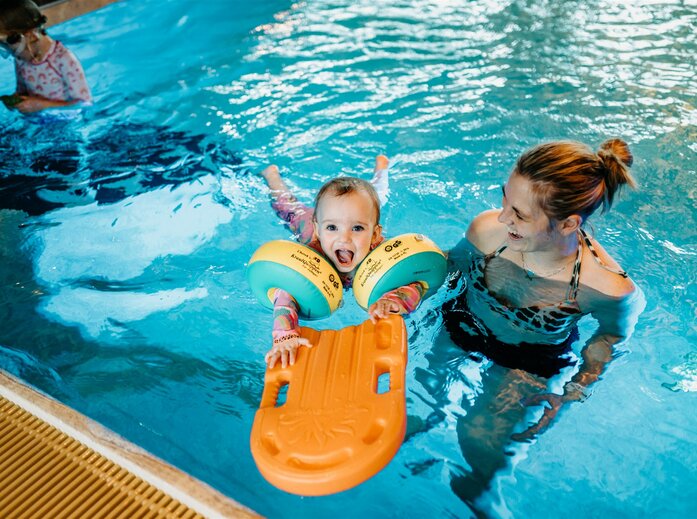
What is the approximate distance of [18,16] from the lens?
490 cm

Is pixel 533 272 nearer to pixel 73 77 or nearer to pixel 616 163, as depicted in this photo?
pixel 616 163

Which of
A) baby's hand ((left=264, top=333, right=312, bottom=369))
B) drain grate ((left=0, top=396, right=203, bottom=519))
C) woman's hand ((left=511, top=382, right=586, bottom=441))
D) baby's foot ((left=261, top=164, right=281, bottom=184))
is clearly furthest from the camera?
baby's foot ((left=261, top=164, right=281, bottom=184))

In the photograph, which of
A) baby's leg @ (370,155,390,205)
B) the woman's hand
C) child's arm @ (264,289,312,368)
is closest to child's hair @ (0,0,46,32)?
baby's leg @ (370,155,390,205)

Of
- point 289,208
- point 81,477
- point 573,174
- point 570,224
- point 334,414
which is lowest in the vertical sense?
point 289,208

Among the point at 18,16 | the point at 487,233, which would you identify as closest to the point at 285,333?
the point at 487,233

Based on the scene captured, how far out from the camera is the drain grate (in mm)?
2096

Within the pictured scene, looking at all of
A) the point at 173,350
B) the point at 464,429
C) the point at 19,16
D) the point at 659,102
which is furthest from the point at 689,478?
the point at 19,16

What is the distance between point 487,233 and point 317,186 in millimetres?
2272

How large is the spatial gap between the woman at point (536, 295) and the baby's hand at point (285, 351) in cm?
85

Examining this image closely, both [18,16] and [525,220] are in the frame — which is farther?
[18,16]

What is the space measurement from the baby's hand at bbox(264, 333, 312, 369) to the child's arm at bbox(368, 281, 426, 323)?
1.16 ft

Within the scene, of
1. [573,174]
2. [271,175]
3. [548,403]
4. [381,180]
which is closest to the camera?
[573,174]

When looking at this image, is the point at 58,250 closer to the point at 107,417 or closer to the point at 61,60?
the point at 107,417

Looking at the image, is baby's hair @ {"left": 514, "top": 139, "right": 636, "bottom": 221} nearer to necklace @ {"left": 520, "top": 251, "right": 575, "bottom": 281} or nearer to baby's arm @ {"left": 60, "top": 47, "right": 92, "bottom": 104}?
necklace @ {"left": 520, "top": 251, "right": 575, "bottom": 281}
